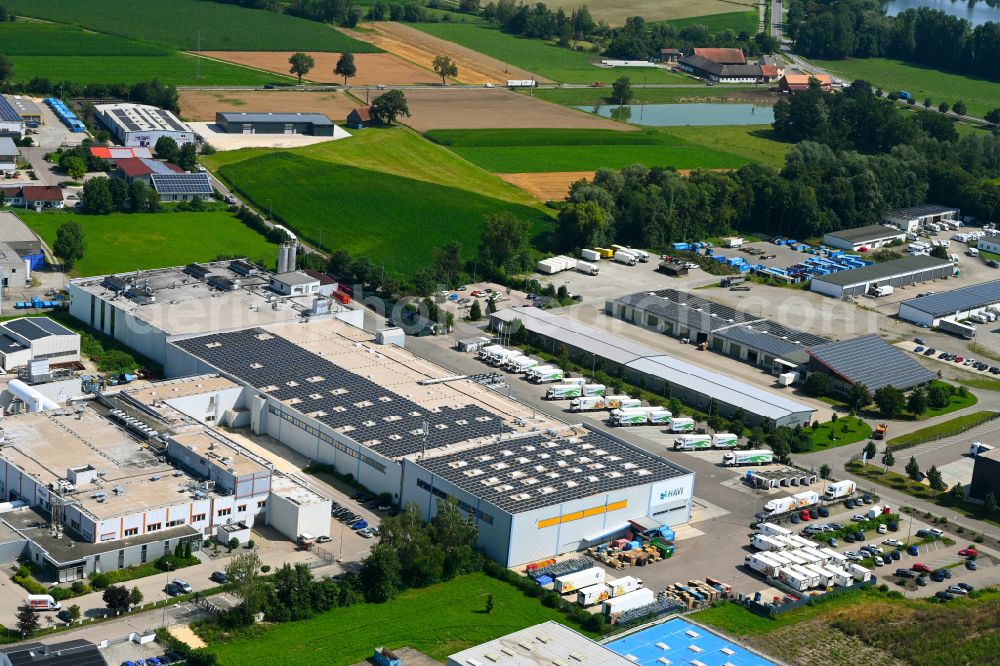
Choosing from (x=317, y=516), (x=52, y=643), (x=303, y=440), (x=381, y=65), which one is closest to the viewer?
(x=52, y=643)

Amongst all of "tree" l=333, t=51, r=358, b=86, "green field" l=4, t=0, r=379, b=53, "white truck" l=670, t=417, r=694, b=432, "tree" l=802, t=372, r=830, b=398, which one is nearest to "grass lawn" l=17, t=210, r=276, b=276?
"white truck" l=670, t=417, r=694, b=432

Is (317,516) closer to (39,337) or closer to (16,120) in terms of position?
(39,337)

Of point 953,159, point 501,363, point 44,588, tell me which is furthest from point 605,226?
point 44,588

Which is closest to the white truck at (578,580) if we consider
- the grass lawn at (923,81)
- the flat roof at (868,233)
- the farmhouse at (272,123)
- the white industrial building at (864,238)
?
the white industrial building at (864,238)

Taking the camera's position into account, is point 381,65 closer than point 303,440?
No

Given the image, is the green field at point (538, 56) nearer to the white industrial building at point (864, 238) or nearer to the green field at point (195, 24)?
the green field at point (195, 24)

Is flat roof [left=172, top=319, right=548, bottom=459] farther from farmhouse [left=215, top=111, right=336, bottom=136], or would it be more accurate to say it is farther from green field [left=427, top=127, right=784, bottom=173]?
green field [left=427, top=127, right=784, bottom=173]

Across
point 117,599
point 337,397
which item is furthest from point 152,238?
point 117,599
